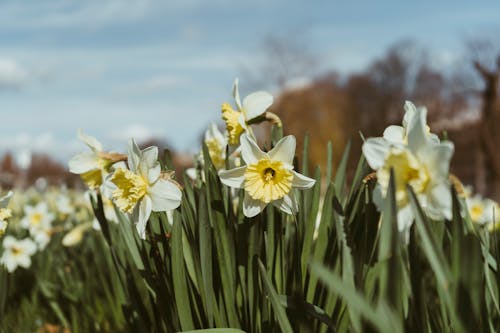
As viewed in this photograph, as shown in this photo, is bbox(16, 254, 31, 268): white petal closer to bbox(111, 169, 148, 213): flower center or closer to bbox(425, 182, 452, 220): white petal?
bbox(111, 169, 148, 213): flower center

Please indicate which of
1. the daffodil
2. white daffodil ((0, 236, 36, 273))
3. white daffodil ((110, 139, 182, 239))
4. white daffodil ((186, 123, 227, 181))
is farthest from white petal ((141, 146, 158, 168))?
the daffodil

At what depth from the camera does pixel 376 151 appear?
1005 millimetres

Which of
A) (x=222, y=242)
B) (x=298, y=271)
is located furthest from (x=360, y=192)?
(x=222, y=242)

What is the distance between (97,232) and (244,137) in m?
2.04

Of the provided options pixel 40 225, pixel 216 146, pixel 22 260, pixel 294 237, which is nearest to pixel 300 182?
pixel 294 237

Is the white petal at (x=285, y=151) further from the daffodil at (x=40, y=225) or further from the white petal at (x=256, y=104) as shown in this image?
the daffodil at (x=40, y=225)

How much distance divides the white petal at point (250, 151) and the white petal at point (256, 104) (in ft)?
0.77

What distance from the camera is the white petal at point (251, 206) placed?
52.7 inches

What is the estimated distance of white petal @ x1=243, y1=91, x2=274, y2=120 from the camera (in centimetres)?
156

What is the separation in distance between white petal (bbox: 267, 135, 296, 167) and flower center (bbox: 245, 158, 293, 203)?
0.05ft

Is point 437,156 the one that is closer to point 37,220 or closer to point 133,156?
point 133,156

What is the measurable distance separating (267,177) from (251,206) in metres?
0.08

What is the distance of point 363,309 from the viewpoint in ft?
2.95

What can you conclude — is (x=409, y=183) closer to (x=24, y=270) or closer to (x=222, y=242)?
(x=222, y=242)
